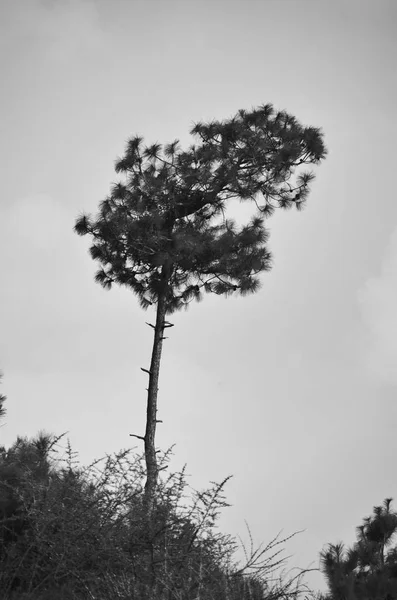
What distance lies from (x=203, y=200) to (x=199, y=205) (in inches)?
5.6

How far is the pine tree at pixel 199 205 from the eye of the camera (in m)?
14.0

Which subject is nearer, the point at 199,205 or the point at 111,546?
the point at 111,546

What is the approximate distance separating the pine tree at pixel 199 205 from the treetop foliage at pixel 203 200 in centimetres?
2

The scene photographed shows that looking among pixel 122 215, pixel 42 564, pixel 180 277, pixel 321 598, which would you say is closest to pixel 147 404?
pixel 180 277

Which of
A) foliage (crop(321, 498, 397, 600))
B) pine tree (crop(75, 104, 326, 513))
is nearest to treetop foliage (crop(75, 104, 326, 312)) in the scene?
pine tree (crop(75, 104, 326, 513))

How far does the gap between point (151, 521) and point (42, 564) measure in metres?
1.36

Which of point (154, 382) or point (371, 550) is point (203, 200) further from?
point (371, 550)

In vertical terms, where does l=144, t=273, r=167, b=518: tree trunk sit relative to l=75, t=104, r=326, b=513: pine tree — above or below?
below

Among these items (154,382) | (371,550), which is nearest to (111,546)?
(371,550)

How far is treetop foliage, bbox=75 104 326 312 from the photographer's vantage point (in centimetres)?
1409

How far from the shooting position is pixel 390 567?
7980mm

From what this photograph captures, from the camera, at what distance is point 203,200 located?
14.5 metres

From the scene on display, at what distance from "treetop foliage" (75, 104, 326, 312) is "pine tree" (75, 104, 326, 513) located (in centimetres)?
2

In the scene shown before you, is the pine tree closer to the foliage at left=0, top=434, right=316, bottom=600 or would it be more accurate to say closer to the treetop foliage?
the treetop foliage
